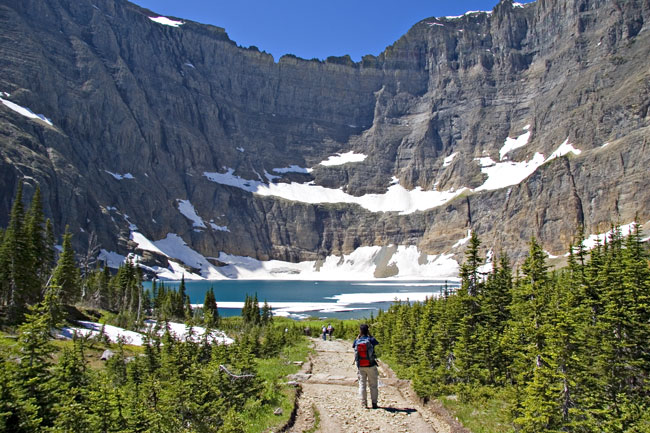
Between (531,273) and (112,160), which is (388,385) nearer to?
(531,273)

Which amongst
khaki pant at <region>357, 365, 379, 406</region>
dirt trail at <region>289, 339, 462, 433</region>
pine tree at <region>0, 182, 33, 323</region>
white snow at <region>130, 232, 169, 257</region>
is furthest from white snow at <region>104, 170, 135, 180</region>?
khaki pant at <region>357, 365, 379, 406</region>

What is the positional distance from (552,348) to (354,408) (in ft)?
20.7

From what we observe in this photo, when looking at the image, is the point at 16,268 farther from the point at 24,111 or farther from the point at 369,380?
the point at 24,111

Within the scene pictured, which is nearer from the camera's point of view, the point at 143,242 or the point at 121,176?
the point at 143,242

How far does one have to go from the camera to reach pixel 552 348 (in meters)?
12.4

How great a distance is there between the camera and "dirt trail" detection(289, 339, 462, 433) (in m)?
12.6

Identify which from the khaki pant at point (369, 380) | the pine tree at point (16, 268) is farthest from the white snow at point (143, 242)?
the khaki pant at point (369, 380)

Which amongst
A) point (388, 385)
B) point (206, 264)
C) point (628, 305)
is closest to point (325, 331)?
point (388, 385)

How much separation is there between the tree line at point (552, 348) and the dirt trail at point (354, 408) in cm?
120

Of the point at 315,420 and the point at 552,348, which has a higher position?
the point at 552,348

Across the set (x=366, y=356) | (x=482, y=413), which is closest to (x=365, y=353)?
(x=366, y=356)

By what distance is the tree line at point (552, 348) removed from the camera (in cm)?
1160

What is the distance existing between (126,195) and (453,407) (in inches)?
7573

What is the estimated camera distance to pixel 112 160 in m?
192
